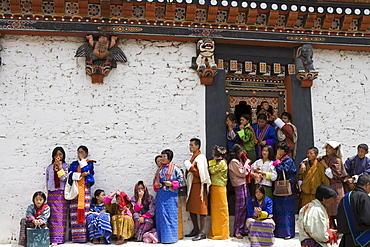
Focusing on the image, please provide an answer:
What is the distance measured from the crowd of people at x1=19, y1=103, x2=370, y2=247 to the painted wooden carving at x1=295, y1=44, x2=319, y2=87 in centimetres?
118

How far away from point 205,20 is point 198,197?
2.47 m

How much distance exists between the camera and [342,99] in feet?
23.6

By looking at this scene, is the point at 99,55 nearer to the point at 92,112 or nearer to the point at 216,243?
the point at 92,112

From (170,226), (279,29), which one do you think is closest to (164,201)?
(170,226)

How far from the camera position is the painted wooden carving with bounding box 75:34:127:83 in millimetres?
6516

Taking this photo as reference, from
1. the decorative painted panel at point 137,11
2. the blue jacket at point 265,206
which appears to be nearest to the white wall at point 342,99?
the blue jacket at point 265,206

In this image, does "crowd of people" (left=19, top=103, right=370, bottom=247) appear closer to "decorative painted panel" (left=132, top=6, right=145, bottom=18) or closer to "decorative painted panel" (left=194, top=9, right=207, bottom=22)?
"decorative painted panel" (left=194, top=9, right=207, bottom=22)

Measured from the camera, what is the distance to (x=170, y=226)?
5953mm

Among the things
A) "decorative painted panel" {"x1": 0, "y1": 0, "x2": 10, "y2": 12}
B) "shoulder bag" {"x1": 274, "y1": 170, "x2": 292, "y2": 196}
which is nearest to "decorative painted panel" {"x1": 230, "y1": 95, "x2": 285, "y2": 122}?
"shoulder bag" {"x1": 274, "y1": 170, "x2": 292, "y2": 196}

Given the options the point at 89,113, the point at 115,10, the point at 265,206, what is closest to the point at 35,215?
the point at 89,113

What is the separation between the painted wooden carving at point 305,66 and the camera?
699cm

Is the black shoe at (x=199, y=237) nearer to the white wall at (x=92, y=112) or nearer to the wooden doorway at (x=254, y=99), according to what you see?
Answer: the white wall at (x=92, y=112)

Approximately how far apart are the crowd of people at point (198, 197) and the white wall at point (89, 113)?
317mm

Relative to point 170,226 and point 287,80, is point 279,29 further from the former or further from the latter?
point 170,226
